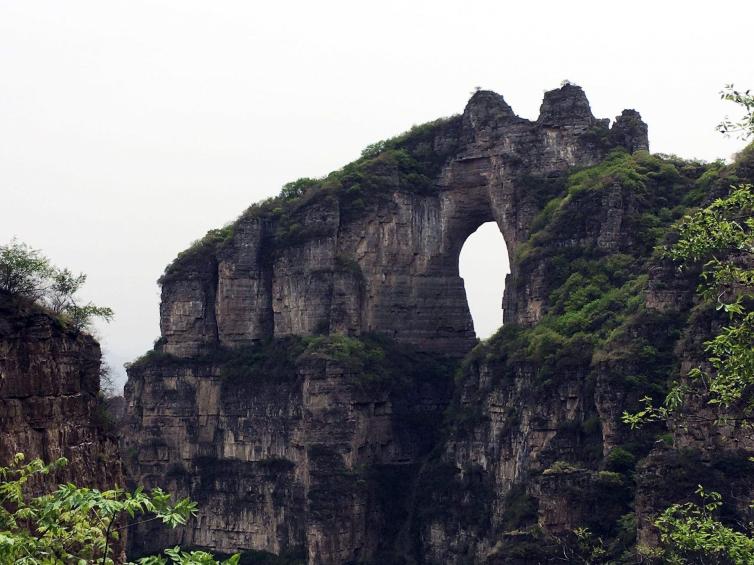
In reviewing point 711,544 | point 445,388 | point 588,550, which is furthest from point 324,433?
point 711,544

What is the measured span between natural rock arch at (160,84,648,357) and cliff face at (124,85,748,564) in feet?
0.53

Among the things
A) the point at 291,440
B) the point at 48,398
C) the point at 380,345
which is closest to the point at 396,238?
the point at 380,345

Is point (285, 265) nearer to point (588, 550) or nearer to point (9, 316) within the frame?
point (588, 550)

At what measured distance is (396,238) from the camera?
94.6 meters

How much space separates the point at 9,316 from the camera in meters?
38.3

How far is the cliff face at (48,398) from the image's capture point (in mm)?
36688

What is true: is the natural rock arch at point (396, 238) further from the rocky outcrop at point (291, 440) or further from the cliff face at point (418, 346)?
the rocky outcrop at point (291, 440)

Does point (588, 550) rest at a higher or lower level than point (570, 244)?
lower

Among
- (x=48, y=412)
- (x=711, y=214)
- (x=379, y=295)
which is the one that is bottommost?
(x=48, y=412)

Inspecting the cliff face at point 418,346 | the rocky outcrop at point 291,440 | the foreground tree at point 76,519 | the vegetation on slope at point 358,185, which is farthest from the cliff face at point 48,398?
the vegetation on slope at point 358,185

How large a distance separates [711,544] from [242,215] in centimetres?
7546

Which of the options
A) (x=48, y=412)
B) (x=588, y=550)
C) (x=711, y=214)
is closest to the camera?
(x=711, y=214)

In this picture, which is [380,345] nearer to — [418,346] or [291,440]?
[418,346]

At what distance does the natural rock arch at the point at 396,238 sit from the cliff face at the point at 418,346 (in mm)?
161
